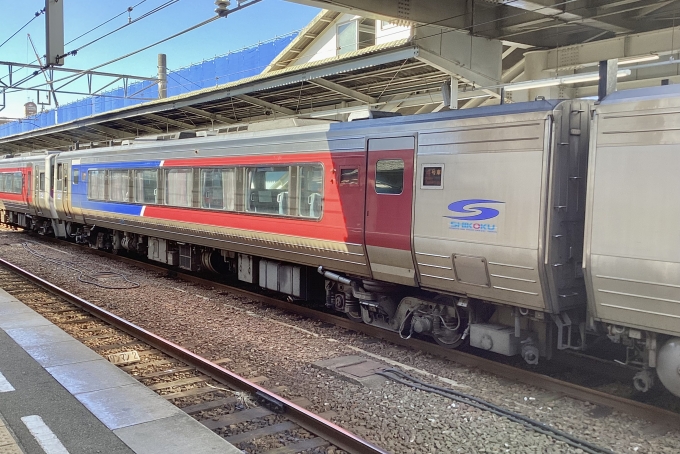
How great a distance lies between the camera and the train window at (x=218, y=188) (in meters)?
11.0

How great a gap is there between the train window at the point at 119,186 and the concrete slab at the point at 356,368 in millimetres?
9394

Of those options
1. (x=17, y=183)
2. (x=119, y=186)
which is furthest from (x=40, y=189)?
(x=119, y=186)

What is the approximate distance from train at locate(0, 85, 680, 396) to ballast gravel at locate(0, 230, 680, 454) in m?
0.47

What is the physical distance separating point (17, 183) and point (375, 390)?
2203 cm

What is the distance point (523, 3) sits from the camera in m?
9.57

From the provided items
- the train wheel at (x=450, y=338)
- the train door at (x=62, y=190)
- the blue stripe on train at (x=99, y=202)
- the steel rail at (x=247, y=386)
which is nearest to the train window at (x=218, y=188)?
the blue stripe on train at (x=99, y=202)

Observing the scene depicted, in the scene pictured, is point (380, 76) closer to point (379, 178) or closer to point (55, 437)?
point (379, 178)

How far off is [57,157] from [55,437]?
16.8 m

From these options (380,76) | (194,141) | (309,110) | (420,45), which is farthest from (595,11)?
(309,110)

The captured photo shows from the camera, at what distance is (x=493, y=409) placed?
5.76 m

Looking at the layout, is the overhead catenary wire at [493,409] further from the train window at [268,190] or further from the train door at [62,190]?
the train door at [62,190]

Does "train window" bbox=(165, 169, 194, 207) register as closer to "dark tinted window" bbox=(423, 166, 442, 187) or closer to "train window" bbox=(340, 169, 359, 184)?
"train window" bbox=(340, 169, 359, 184)

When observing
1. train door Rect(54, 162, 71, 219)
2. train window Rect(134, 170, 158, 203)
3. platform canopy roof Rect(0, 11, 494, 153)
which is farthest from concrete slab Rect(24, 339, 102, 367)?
train door Rect(54, 162, 71, 219)

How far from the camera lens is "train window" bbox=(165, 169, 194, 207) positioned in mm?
12211
